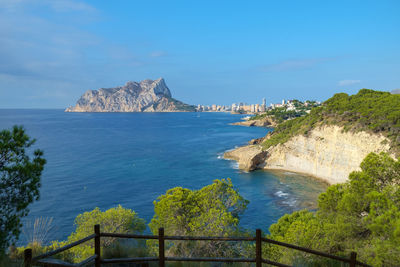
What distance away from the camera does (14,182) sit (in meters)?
8.49

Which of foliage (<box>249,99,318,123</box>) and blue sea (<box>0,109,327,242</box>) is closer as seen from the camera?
blue sea (<box>0,109,327,242</box>)

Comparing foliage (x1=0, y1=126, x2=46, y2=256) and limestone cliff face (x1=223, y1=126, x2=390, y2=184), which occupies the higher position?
foliage (x1=0, y1=126, x2=46, y2=256)

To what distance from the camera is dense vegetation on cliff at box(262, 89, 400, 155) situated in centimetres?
3775

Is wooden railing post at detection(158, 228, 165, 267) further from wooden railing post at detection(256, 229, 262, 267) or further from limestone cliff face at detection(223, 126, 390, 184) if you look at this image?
limestone cliff face at detection(223, 126, 390, 184)

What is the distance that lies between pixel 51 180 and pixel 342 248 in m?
43.5

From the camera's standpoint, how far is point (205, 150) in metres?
72.9

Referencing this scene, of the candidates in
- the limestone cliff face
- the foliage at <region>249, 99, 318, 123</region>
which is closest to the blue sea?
the limestone cliff face

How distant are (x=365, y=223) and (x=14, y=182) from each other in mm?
14493

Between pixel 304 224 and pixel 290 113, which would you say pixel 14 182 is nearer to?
pixel 304 224

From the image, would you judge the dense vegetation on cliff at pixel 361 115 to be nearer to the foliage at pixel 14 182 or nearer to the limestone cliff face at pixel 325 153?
the limestone cliff face at pixel 325 153

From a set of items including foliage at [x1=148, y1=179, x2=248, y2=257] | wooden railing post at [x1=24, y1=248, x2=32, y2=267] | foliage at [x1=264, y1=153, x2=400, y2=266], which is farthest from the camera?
foliage at [x1=148, y1=179, x2=248, y2=257]

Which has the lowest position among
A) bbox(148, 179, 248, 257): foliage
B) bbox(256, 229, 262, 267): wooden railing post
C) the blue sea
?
the blue sea

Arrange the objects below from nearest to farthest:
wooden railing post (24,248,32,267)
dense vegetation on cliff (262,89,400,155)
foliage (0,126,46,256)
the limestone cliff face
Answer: wooden railing post (24,248,32,267)
foliage (0,126,46,256)
dense vegetation on cliff (262,89,400,155)
the limestone cliff face

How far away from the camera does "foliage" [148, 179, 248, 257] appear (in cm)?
1722
